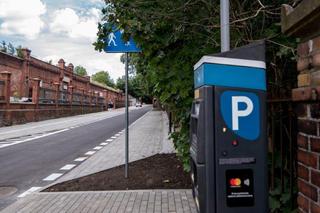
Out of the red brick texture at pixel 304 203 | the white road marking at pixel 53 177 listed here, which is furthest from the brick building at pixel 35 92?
the red brick texture at pixel 304 203

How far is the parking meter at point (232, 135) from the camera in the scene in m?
2.94

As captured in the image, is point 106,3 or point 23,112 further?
point 23,112

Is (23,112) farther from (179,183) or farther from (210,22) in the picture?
(210,22)

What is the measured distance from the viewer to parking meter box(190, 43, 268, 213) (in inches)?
116

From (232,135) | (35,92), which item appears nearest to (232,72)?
(232,135)

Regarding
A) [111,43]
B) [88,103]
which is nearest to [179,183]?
[111,43]

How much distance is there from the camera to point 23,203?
6551mm

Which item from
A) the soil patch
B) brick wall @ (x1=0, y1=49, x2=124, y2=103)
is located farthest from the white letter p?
brick wall @ (x1=0, y1=49, x2=124, y2=103)

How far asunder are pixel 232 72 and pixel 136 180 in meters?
5.27

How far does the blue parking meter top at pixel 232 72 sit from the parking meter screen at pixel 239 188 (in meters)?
0.64

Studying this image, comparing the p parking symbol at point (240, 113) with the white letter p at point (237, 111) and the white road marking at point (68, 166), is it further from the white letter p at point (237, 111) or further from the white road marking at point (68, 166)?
the white road marking at point (68, 166)

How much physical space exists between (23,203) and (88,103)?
5217 centimetres

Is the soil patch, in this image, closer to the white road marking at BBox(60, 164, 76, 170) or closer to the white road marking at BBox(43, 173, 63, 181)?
the white road marking at BBox(43, 173, 63, 181)

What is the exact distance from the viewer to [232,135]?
9.66 feet
